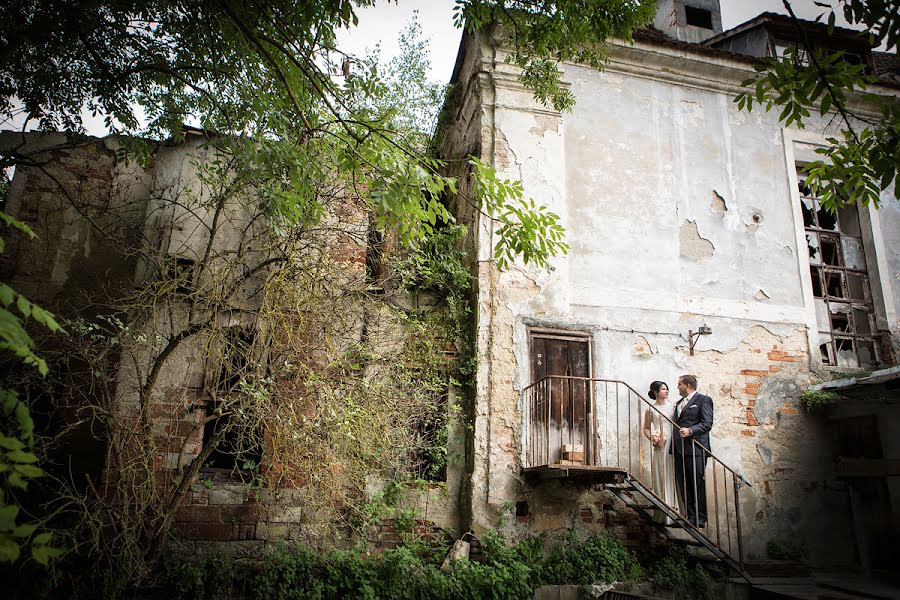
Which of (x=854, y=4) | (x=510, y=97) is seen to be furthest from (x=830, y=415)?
(x=854, y=4)

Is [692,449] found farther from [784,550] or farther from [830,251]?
[830,251]

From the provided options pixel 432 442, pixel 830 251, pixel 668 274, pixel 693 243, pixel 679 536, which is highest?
pixel 830 251

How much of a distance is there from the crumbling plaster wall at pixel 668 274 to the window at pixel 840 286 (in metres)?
0.57

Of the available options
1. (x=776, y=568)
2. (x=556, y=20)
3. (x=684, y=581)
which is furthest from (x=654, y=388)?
(x=556, y=20)

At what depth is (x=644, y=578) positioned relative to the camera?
7590 millimetres

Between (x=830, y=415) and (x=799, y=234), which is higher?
(x=799, y=234)

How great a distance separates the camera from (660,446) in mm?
8297

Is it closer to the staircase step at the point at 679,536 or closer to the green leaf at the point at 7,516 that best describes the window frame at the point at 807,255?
the staircase step at the point at 679,536

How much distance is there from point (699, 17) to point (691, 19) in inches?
7.7

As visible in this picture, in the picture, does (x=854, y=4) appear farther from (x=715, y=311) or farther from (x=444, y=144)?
(x=444, y=144)

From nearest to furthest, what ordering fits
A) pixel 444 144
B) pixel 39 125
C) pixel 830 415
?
pixel 39 125, pixel 830 415, pixel 444 144

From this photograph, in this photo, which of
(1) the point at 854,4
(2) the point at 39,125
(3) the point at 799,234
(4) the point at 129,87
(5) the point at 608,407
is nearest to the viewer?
(1) the point at 854,4

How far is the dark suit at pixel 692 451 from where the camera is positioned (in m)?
7.84

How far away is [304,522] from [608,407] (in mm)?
4417
